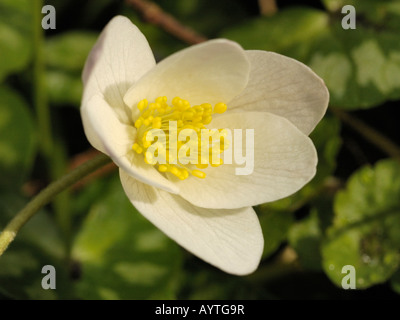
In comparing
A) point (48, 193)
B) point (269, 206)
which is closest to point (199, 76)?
point (48, 193)

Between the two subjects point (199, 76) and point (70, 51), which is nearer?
point (199, 76)

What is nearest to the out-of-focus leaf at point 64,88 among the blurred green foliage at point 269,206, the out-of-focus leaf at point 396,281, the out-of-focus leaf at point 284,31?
the blurred green foliage at point 269,206

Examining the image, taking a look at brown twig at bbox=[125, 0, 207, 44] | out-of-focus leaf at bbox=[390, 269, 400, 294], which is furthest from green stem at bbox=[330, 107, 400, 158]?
brown twig at bbox=[125, 0, 207, 44]

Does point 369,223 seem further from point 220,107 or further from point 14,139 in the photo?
point 14,139

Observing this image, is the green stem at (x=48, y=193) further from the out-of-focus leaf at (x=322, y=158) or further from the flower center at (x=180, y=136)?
the out-of-focus leaf at (x=322, y=158)

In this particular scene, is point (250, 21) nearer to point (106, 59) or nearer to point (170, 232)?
point (106, 59)

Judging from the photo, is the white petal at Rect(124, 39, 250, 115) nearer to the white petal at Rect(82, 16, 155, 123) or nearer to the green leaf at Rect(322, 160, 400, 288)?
the white petal at Rect(82, 16, 155, 123)

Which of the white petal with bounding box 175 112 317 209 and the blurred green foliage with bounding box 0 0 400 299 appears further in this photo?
the blurred green foliage with bounding box 0 0 400 299
